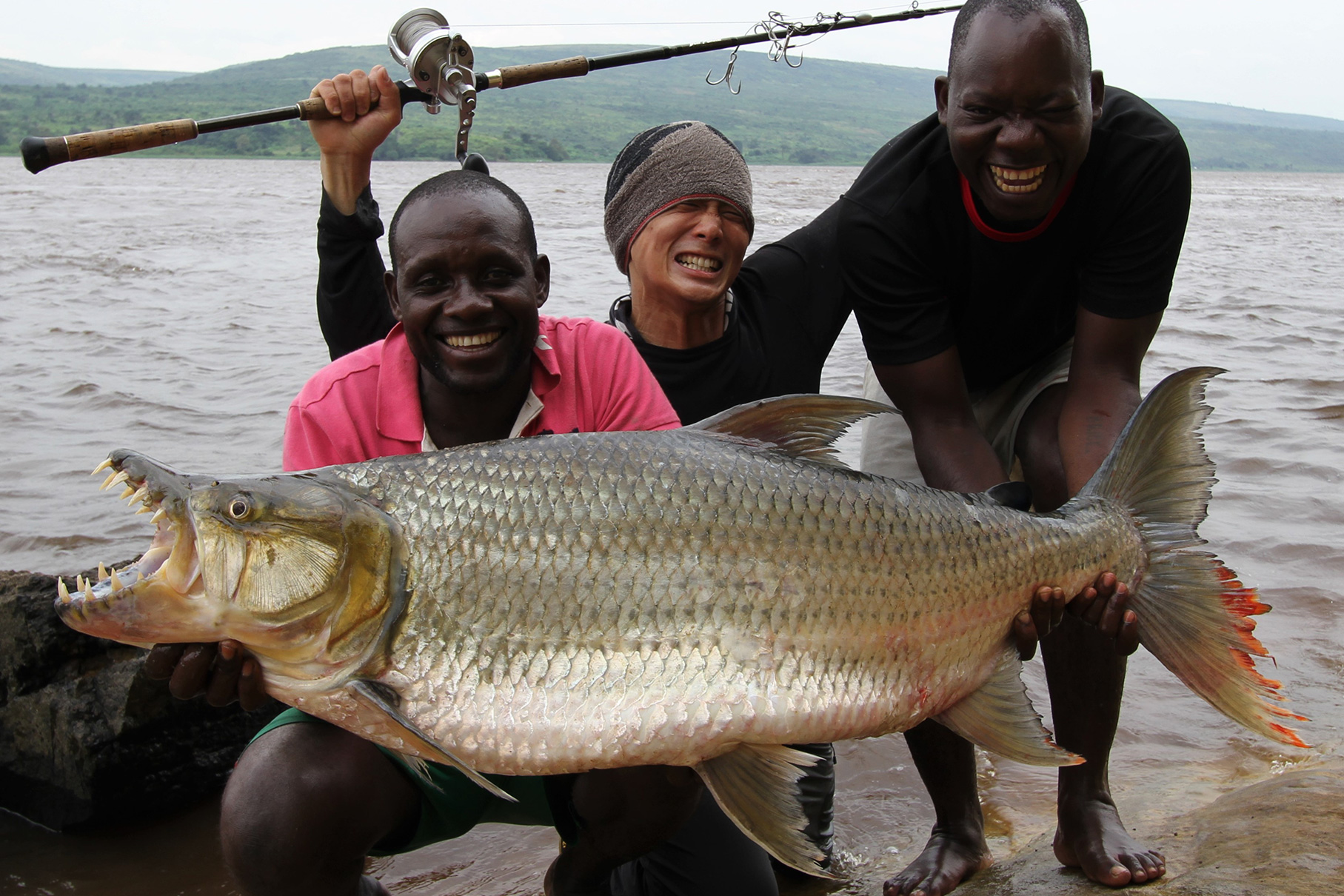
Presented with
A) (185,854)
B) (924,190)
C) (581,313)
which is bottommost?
(185,854)

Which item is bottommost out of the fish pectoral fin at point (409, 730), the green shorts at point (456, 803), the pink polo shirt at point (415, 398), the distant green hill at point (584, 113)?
the green shorts at point (456, 803)

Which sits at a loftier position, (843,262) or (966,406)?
(843,262)

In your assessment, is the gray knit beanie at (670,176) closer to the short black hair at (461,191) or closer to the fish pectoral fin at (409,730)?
the short black hair at (461,191)

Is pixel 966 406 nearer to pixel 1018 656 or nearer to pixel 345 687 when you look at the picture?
pixel 1018 656

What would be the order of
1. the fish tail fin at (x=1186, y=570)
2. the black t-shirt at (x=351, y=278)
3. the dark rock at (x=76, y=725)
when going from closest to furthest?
1. the fish tail fin at (x=1186, y=570)
2. the dark rock at (x=76, y=725)
3. the black t-shirt at (x=351, y=278)

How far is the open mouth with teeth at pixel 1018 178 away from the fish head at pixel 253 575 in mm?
1868

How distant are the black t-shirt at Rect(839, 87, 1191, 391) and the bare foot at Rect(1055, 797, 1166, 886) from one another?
128 cm

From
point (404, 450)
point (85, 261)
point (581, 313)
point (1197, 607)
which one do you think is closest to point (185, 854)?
point (404, 450)

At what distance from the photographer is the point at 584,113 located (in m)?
124

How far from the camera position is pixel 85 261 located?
1480 cm

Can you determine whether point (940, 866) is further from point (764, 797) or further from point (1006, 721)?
point (764, 797)

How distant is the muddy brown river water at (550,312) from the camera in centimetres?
328

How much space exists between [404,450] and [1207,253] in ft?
62.4

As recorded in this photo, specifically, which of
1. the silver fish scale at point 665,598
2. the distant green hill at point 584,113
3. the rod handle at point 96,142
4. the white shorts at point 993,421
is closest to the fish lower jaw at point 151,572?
the silver fish scale at point 665,598
